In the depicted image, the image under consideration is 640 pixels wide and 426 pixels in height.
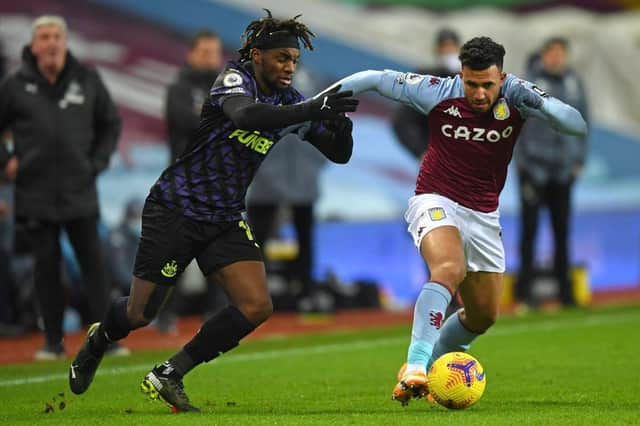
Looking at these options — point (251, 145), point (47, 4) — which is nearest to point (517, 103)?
point (251, 145)

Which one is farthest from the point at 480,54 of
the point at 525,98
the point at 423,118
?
the point at 423,118

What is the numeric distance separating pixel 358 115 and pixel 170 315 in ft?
17.9

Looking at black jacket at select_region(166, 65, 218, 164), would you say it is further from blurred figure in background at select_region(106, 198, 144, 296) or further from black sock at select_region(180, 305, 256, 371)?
black sock at select_region(180, 305, 256, 371)

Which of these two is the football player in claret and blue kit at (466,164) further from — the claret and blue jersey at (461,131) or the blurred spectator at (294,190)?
the blurred spectator at (294,190)

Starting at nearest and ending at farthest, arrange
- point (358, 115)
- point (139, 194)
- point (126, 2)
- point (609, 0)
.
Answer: point (139, 194), point (126, 2), point (358, 115), point (609, 0)

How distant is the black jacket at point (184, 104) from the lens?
11.9 m

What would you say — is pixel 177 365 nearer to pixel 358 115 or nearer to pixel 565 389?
pixel 565 389

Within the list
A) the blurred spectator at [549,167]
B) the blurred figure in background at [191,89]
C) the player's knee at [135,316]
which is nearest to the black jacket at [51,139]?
the blurred figure in background at [191,89]

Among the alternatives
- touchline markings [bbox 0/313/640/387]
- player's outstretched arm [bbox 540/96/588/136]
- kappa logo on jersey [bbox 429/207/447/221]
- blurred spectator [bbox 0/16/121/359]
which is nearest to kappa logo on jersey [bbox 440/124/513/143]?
player's outstretched arm [bbox 540/96/588/136]

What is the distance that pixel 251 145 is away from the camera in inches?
287

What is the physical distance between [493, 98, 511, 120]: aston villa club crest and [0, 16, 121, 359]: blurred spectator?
151 inches

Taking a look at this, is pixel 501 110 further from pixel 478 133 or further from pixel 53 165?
pixel 53 165

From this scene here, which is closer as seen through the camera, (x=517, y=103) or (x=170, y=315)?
(x=517, y=103)

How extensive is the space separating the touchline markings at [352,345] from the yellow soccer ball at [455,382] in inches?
115
